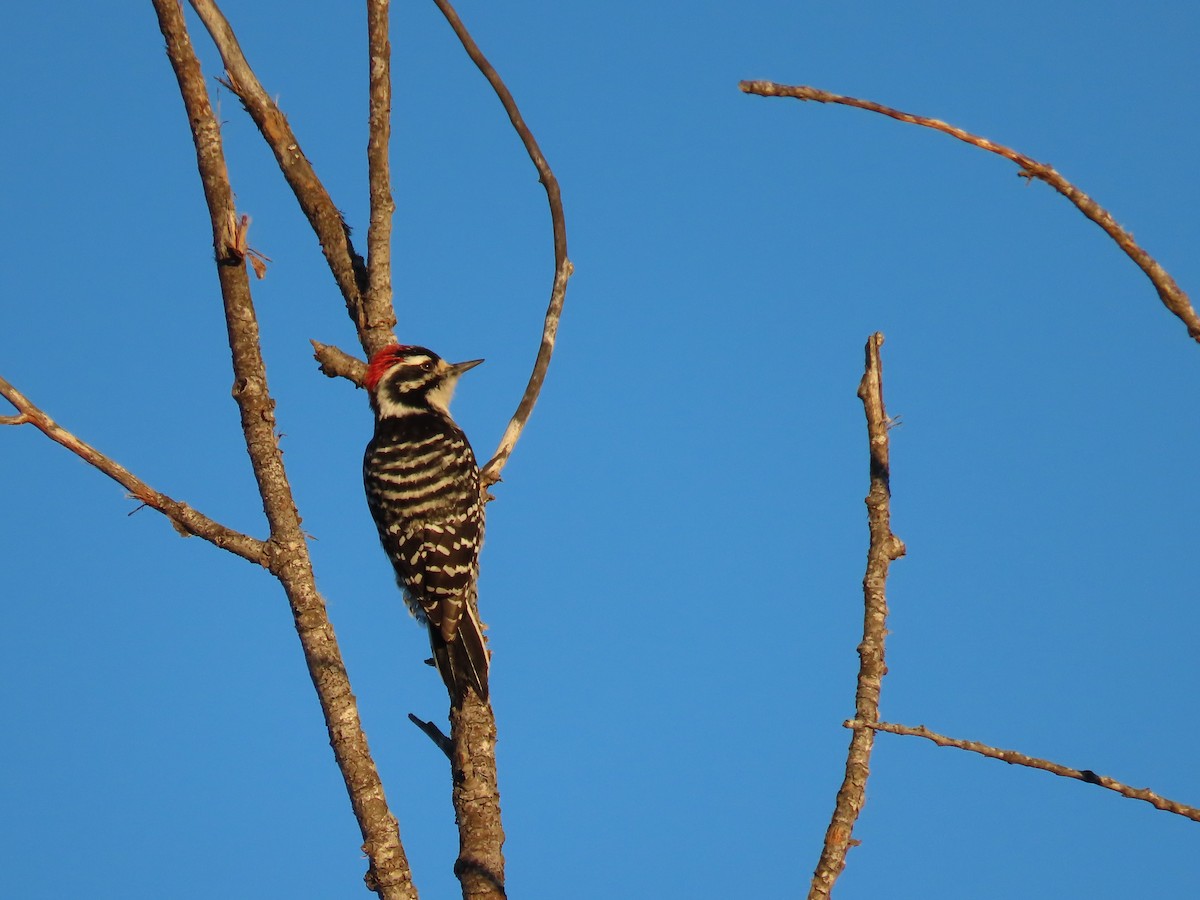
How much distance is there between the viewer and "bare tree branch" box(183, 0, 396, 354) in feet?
19.7

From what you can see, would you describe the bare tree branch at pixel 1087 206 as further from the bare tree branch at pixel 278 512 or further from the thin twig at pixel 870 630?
the bare tree branch at pixel 278 512

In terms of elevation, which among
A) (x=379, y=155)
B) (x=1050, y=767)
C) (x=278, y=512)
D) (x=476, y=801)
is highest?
(x=379, y=155)

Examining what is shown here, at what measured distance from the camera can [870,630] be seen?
381cm

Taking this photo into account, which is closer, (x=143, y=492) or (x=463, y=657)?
(x=143, y=492)

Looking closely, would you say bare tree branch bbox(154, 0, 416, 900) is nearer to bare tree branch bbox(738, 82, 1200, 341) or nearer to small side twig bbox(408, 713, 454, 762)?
small side twig bbox(408, 713, 454, 762)

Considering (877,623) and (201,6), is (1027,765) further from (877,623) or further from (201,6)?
(201,6)

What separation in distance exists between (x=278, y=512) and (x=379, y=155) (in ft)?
6.39

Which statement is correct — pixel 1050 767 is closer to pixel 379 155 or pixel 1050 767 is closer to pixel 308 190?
pixel 379 155

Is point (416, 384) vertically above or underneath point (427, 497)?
above

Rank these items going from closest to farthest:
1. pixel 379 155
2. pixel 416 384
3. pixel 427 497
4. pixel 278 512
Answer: pixel 278 512 → pixel 379 155 → pixel 427 497 → pixel 416 384

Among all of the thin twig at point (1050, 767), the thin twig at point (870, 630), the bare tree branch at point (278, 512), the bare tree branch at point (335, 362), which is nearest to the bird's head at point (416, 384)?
the bare tree branch at point (335, 362)

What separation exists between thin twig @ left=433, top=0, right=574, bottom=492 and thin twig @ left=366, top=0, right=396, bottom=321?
1.21 feet

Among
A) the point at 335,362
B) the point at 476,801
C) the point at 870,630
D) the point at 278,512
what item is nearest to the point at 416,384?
the point at 335,362

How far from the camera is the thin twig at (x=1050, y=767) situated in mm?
2344
